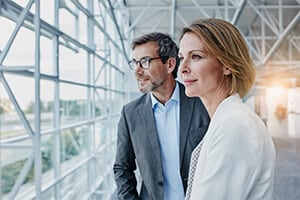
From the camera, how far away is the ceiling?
616 centimetres

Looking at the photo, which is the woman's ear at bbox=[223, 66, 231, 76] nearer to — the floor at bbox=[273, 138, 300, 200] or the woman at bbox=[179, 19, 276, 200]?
the woman at bbox=[179, 19, 276, 200]

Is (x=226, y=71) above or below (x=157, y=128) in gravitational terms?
above

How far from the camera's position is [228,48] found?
26.5 inches

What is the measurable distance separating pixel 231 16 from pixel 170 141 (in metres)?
7.17

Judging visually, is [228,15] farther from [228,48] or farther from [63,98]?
[228,48]

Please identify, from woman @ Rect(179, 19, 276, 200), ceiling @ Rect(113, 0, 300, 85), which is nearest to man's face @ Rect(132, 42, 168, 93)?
woman @ Rect(179, 19, 276, 200)

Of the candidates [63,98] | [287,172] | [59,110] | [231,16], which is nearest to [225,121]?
[59,110]

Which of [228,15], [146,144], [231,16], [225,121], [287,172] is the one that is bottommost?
Result: [287,172]

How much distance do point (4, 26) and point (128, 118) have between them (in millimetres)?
→ 1413

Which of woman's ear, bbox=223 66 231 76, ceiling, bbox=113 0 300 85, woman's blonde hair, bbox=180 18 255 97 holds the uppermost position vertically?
ceiling, bbox=113 0 300 85

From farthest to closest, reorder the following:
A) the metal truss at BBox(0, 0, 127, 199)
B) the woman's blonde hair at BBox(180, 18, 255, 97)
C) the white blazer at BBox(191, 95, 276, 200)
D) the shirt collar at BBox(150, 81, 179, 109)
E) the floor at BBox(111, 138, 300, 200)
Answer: the floor at BBox(111, 138, 300, 200)
the metal truss at BBox(0, 0, 127, 199)
the shirt collar at BBox(150, 81, 179, 109)
the woman's blonde hair at BBox(180, 18, 255, 97)
the white blazer at BBox(191, 95, 276, 200)

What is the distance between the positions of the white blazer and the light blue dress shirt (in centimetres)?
57

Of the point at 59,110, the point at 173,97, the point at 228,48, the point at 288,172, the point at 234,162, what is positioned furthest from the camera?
the point at 288,172

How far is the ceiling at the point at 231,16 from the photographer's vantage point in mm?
6164
